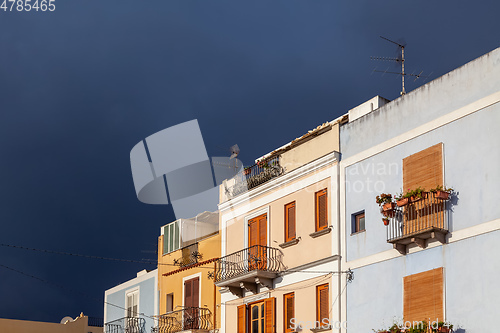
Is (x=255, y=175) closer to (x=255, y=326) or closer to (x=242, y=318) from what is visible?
(x=242, y=318)

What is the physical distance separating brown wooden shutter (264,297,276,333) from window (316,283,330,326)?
223cm

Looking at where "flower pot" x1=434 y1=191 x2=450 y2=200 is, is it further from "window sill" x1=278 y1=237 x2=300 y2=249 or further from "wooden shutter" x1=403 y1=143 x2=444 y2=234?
"window sill" x1=278 y1=237 x2=300 y2=249

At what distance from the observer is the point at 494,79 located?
22.6m

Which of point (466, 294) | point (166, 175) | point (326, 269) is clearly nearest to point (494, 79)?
point (466, 294)

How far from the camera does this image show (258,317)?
97.5ft

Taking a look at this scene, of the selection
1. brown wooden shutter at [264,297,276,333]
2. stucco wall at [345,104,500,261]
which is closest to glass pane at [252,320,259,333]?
brown wooden shutter at [264,297,276,333]

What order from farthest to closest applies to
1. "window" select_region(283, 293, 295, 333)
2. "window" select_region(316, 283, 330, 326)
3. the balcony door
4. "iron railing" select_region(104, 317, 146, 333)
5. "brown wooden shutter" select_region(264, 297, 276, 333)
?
1. "iron railing" select_region(104, 317, 146, 333)
2. the balcony door
3. "brown wooden shutter" select_region(264, 297, 276, 333)
4. "window" select_region(283, 293, 295, 333)
5. "window" select_region(316, 283, 330, 326)

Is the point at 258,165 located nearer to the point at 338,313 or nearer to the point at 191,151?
the point at 191,151

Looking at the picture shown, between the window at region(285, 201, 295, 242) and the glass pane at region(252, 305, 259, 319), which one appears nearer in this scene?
the window at region(285, 201, 295, 242)

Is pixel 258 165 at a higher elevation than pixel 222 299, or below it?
higher

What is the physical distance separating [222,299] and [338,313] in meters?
6.81

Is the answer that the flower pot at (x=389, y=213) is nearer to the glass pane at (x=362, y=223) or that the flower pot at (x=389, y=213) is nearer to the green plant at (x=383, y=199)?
the green plant at (x=383, y=199)

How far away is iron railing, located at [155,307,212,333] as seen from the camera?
32.4 meters

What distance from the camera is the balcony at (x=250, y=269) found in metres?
29.1
